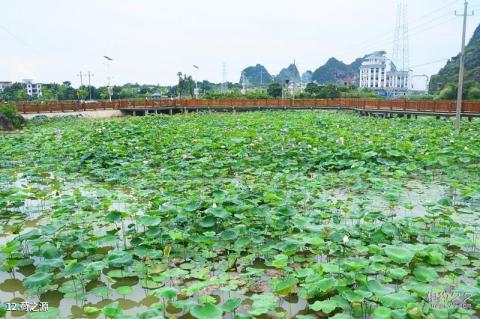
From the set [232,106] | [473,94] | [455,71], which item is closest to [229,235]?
[232,106]

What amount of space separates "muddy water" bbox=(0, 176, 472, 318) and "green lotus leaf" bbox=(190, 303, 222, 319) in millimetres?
462

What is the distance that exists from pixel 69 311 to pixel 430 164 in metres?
6.39

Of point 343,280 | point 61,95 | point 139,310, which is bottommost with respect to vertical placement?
point 139,310

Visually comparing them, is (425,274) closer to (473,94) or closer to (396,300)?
(396,300)

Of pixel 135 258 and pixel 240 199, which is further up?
pixel 240 199

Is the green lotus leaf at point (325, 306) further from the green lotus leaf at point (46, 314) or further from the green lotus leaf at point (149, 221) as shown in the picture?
the green lotus leaf at point (149, 221)

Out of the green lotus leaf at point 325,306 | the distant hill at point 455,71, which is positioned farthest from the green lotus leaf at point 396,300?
the distant hill at point 455,71

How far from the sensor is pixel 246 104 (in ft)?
106

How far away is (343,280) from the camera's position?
2770mm

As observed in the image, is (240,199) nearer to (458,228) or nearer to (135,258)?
(135,258)

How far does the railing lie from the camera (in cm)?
2061

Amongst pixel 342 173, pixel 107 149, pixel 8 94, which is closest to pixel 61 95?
pixel 8 94

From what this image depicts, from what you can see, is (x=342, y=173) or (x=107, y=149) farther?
(x=107, y=149)

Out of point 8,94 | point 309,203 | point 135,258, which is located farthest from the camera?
point 8,94
